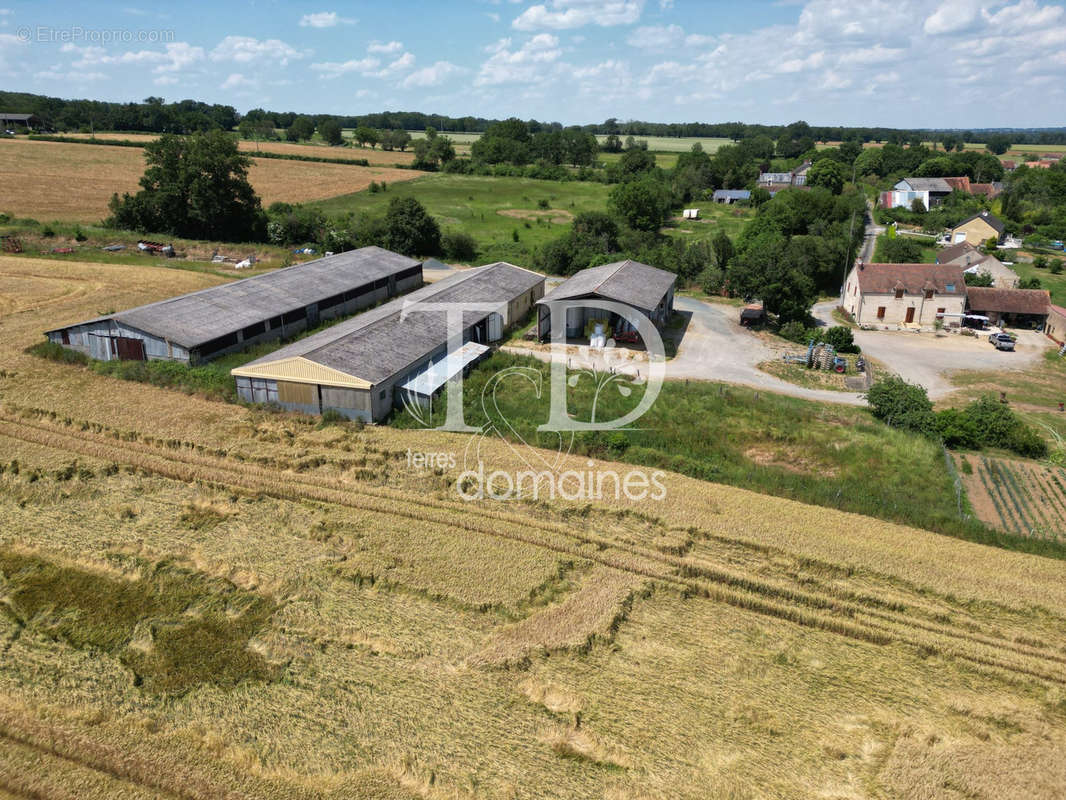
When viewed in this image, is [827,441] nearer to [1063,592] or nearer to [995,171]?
[1063,592]

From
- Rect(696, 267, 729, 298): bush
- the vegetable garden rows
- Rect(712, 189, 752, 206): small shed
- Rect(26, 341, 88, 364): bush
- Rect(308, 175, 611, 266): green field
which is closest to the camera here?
the vegetable garden rows

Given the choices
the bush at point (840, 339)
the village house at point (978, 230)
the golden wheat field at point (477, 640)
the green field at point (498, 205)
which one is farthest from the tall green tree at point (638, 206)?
the golden wheat field at point (477, 640)

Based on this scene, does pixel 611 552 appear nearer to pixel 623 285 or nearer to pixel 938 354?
pixel 623 285

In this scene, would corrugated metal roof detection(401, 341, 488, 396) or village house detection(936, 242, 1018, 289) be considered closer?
corrugated metal roof detection(401, 341, 488, 396)

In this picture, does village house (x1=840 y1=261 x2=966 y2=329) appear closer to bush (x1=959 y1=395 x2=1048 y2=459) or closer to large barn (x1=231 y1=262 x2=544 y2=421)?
bush (x1=959 y1=395 x2=1048 y2=459)

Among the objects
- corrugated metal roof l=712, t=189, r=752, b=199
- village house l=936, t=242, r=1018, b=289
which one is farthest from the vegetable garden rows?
corrugated metal roof l=712, t=189, r=752, b=199

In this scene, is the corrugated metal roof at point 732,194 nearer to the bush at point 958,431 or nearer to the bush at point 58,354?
the bush at point 958,431

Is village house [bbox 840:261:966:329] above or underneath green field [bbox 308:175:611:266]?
underneath
